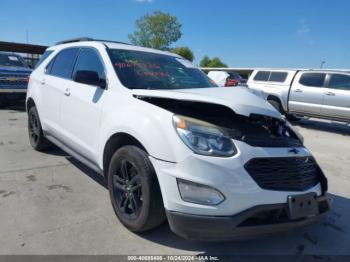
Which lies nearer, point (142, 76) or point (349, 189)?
point (142, 76)

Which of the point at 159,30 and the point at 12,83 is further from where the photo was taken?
the point at 159,30

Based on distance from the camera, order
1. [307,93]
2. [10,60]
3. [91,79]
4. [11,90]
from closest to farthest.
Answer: [91,79]
[11,90]
[307,93]
[10,60]

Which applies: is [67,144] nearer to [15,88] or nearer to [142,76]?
[142,76]

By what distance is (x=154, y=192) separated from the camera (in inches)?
113

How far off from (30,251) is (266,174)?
2.06m

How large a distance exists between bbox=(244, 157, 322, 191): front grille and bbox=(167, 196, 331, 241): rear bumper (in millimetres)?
178

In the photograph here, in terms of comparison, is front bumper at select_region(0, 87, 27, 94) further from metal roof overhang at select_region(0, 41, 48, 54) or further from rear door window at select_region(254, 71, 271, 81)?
metal roof overhang at select_region(0, 41, 48, 54)

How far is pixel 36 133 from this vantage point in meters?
5.85

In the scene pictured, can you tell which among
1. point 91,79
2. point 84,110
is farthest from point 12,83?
point 91,79

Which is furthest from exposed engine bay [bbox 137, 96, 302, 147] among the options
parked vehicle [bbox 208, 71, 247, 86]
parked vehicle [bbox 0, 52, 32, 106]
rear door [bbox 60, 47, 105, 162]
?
parked vehicle [bbox 0, 52, 32, 106]

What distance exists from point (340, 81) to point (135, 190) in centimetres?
974

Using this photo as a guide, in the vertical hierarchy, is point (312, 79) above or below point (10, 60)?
above

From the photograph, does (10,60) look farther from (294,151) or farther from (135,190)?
(294,151)

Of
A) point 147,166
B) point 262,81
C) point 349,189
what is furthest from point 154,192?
point 262,81
